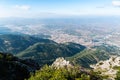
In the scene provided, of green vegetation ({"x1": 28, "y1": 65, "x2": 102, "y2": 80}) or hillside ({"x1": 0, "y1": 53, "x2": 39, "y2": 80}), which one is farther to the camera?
hillside ({"x1": 0, "y1": 53, "x2": 39, "y2": 80})

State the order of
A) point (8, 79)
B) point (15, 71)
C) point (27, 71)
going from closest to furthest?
point (8, 79), point (15, 71), point (27, 71)

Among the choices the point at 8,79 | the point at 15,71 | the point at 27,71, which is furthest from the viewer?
the point at 27,71

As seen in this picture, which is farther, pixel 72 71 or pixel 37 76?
pixel 72 71

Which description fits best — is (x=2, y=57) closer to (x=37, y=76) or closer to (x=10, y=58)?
(x=10, y=58)

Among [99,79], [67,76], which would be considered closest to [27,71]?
[67,76]

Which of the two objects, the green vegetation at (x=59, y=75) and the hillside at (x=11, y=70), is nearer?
the green vegetation at (x=59, y=75)

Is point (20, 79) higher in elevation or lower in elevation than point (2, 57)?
lower

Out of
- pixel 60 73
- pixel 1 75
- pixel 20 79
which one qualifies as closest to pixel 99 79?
pixel 60 73

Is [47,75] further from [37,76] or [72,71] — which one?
[72,71]

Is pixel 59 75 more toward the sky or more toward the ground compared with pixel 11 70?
more toward the ground

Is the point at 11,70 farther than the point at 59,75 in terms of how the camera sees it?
Yes
